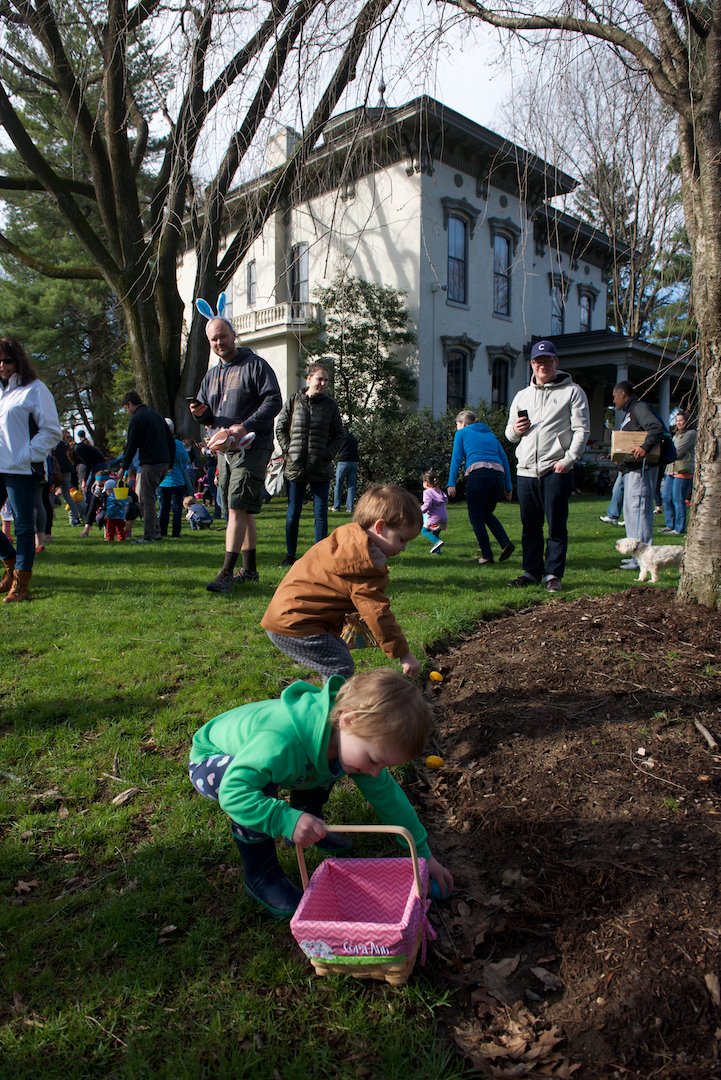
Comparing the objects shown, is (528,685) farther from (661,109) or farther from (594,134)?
(661,109)

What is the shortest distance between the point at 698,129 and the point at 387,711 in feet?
12.8

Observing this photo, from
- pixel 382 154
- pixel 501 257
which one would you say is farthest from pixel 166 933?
pixel 501 257

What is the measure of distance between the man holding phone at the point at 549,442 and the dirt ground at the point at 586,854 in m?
1.99

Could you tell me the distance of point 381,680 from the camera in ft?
6.89

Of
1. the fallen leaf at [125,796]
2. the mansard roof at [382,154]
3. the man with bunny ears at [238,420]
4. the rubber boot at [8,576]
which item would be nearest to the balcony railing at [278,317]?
the man with bunny ears at [238,420]

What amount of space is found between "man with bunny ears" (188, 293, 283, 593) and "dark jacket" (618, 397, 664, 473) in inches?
156

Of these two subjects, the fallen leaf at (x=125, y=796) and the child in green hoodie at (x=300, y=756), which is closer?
the child in green hoodie at (x=300, y=756)

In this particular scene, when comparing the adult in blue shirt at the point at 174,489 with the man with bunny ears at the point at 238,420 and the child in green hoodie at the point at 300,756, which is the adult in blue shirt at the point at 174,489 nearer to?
the man with bunny ears at the point at 238,420

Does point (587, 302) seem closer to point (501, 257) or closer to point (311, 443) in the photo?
point (501, 257)

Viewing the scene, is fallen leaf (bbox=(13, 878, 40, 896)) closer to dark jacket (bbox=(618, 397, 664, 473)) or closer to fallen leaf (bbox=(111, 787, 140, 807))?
fallen leaf (bbox=(111, 787, 140, 807))

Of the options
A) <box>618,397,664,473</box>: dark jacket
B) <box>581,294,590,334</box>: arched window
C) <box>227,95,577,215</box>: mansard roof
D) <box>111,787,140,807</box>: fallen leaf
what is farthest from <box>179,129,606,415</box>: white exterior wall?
<box>111,787,140,807</box>: fallen leaf

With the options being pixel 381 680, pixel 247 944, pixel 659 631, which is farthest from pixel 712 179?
pixel 247 944

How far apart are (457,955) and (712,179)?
13.9 feet

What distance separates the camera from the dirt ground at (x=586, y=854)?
1.90 metres
